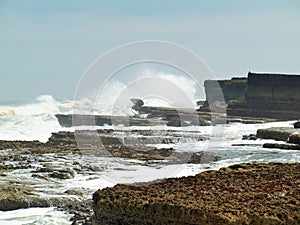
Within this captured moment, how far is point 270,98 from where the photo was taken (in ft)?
221

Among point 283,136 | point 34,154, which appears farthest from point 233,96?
point 34,154

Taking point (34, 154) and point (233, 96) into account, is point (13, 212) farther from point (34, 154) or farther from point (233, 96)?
point (233, 96)

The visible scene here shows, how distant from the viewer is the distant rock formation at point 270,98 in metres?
64.5

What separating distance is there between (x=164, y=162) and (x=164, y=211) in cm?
1282

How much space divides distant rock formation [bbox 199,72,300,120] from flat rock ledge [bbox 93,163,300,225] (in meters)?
54.7

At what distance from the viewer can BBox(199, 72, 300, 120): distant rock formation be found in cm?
6450

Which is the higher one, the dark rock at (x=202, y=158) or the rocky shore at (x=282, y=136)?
the rocky shore at (x=282, y=136)

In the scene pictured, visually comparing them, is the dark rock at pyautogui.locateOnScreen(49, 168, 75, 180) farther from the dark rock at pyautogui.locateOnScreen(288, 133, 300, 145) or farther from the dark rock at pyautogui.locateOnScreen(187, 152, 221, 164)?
the dark rock at pyautogui.locateOnScreen(288, 133, 300, 145)

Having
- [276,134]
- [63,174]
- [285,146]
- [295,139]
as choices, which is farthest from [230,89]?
[63,174]

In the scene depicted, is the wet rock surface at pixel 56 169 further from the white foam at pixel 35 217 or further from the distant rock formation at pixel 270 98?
the distant rock formation at pixel 270 98

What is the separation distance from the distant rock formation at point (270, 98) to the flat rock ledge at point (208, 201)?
54.7m

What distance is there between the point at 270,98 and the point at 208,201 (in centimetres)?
6068

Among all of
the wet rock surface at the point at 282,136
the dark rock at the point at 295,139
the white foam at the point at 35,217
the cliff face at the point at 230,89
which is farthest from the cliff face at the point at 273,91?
the white foam at the point at 35,217

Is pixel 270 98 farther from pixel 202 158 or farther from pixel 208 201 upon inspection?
pixel 208 201
